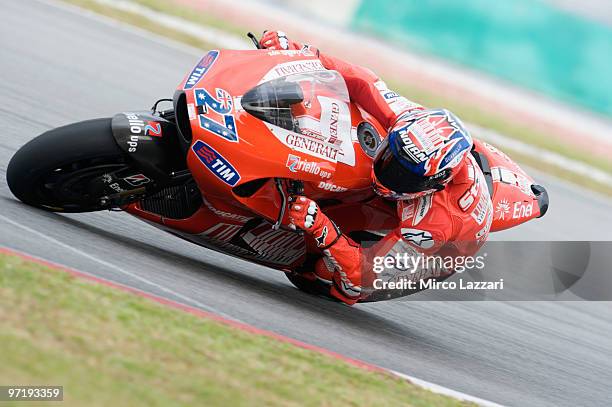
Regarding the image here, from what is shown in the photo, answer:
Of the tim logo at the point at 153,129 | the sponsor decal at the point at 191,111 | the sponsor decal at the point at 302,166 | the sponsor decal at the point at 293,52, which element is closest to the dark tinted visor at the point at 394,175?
the sponsor decal at the point at 302,166

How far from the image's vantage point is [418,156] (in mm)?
5395

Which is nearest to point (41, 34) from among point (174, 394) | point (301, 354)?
point (301, 354)

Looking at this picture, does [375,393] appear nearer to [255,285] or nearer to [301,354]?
[301,354]

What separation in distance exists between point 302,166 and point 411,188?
682mm

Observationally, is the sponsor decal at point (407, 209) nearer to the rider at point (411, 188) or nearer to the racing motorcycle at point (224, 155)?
the rider at point (411, 188)

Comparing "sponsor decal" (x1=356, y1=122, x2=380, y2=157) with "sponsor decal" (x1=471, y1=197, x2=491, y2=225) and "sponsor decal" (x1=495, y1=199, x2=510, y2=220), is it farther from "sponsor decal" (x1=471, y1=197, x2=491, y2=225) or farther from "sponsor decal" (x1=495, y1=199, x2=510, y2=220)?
"sponsor decal" (x1=495, y1=199, x2=510, y2=220)

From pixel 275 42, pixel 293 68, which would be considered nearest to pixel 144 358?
pixel 293 68

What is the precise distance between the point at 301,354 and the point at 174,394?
124 cm

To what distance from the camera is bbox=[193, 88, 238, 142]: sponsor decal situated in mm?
5039

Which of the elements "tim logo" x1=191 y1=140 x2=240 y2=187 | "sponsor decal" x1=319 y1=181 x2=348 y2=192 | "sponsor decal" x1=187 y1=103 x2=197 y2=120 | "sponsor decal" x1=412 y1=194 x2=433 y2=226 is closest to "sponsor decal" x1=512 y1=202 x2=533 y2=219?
"sponsor decal" x1=412 y1=194 x2=433 y2=226

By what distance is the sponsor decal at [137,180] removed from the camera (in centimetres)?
536

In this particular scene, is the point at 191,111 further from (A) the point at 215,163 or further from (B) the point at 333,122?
(B) the point at 333,122

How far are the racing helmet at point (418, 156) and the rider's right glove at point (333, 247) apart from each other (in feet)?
1.25

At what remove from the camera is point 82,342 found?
3756 millimetres
